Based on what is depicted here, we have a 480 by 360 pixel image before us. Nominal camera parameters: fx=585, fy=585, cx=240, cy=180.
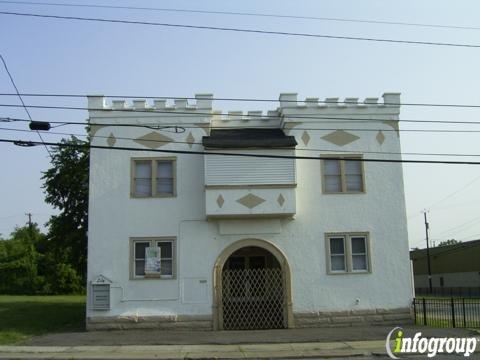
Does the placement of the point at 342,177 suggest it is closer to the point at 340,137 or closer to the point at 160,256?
the point at 340,137

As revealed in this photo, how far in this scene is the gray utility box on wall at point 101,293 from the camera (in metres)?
20.6

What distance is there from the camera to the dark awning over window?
20.8 metres

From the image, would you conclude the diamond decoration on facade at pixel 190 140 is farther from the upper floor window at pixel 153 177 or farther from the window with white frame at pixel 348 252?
the window with white frame at pixel 348 252

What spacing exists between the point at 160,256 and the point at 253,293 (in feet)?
11.9

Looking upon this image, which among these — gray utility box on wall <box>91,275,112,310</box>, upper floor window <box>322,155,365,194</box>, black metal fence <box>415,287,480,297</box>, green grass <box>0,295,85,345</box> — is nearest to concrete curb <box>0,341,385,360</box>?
green grass <box>0,295,85,345</box>

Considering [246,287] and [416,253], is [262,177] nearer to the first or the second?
[246,287]

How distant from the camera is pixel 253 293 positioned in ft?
69.7

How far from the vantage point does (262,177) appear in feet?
68.2

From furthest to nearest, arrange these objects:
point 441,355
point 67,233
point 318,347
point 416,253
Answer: point 416,253
point 67,233
point 318,347
point 441,355

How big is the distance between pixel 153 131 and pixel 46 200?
11.3 meters

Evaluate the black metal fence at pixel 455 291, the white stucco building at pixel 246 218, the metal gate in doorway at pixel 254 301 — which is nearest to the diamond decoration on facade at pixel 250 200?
the white stucco building at pixel 246 218

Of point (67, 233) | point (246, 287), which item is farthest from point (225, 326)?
point (67, 233)

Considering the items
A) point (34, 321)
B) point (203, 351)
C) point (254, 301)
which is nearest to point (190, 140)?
point (254, 301)

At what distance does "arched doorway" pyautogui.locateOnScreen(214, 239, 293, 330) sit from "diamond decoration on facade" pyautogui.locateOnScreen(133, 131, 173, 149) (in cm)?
458
